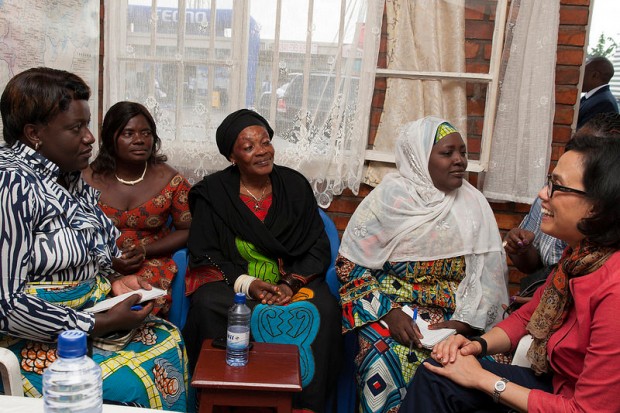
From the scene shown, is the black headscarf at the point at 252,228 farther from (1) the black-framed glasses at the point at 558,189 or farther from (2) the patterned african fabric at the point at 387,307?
(1) the black-framed glasses at the point at 558,189

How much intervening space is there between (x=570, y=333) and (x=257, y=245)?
1.56 m

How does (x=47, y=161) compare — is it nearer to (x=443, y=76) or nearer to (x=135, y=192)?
(x=135, y=192)

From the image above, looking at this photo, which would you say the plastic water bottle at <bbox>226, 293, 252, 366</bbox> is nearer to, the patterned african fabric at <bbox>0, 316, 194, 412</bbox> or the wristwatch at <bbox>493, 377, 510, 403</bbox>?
the patterned african fabric at <bbox>0, 316, 194, 412</bbox>

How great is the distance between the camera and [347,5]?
319 centimetres

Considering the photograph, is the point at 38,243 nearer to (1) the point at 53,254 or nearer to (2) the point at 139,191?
(1) the point at 53,254

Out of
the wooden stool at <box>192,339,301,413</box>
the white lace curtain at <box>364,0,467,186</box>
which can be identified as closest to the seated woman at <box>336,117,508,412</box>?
the white lace curtain at <box>364,0,467,186</box>

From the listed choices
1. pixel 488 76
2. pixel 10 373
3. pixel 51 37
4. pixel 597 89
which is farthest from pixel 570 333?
pixel 597 89

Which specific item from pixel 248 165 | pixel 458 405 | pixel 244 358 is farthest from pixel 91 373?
pixel 248 165

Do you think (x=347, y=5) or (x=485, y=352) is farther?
(x=347, y=5)

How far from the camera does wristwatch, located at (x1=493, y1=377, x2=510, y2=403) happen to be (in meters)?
1.72

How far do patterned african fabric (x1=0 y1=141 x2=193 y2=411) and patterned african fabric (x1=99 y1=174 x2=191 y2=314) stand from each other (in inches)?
24.2

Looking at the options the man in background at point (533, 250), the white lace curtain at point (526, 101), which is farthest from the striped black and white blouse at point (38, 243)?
the white lace curtain at point (526, 101)

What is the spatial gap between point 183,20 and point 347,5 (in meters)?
0.95

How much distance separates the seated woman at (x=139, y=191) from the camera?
9.72 feet
